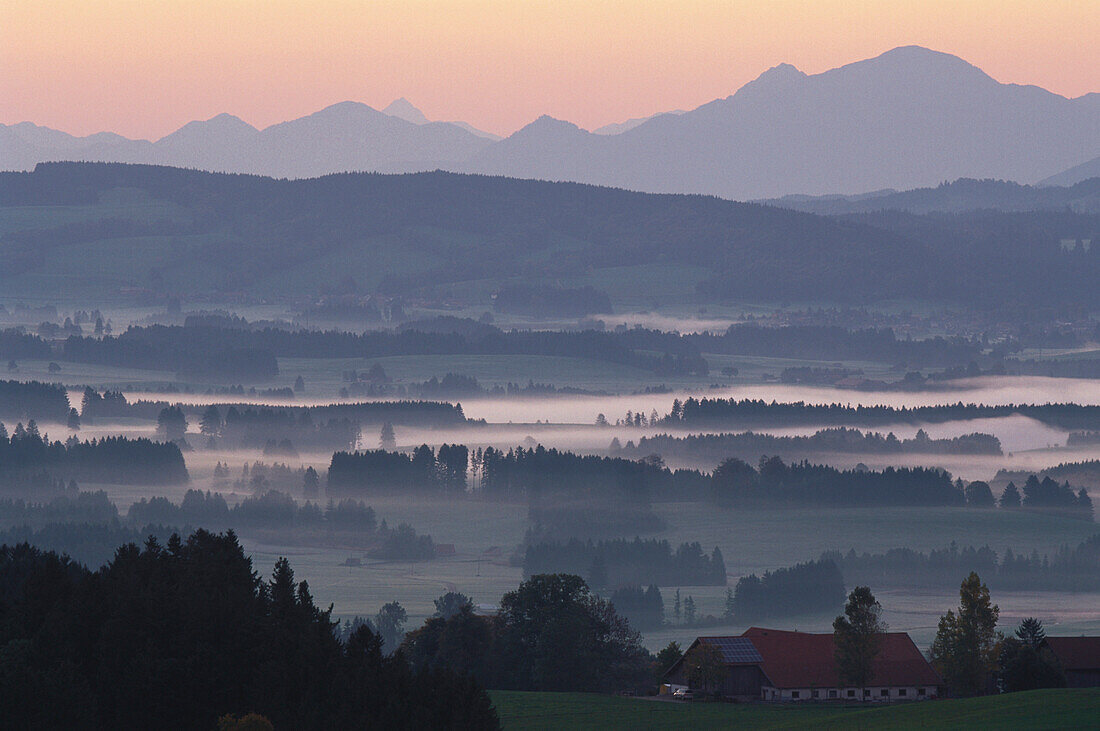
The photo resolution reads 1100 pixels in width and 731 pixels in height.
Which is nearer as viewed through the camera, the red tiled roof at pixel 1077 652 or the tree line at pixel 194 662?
the tree line at pixel 194 662

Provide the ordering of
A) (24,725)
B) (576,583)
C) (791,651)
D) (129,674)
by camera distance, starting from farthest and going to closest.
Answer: (576,583) → (791,651) → (129,674) → (24,725)

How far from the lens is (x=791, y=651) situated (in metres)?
142

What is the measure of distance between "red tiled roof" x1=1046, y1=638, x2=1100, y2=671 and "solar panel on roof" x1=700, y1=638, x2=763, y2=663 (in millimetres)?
22057

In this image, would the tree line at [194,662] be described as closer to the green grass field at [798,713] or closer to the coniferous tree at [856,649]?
the green grass field at [798,713]

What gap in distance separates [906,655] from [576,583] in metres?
27.5

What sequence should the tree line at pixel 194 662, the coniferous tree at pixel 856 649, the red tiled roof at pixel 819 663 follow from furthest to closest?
the red tiled roof at pixel 819 663
the coniferous tree at pixel 856 649
the tree line at pixel 194 662

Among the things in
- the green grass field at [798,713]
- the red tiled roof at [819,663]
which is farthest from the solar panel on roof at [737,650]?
the green grass field at [798,713]

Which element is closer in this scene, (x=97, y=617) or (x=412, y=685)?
(x=412, y=685)

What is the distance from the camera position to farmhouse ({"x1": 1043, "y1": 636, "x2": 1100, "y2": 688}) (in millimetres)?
140625

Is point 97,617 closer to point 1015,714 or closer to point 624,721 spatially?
point 624,721

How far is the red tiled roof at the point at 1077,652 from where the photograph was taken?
141m

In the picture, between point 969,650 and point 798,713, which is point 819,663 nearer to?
point 969,650

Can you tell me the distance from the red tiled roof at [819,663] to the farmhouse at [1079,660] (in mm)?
9410

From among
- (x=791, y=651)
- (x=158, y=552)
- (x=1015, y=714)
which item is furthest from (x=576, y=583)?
(x=1015, y=714)
